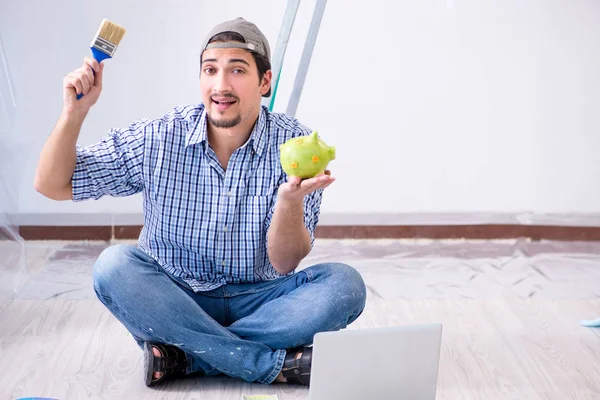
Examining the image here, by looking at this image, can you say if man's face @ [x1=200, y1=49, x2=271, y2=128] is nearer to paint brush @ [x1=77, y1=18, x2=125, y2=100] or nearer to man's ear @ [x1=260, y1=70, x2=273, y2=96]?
man's ear @ [x1=260, y1=70, x2=273, y2=96]

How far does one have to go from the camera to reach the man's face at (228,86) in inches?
80.4

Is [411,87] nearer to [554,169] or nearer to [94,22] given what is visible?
[554,169]

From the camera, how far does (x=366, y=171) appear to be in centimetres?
333

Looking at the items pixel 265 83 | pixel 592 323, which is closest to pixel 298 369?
pixel 265 83

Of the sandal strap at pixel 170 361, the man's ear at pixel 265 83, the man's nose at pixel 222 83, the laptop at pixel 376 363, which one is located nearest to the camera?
the laptop at pixel 376 363

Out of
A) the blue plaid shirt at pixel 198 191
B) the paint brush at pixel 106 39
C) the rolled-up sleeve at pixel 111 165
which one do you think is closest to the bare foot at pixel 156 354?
the blue plaid shirt at pixel 198 191

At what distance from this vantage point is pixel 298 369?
6.45 feet

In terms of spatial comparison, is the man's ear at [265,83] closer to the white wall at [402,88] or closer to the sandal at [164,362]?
the sandal at [164,362]

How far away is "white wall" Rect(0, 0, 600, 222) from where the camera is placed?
310 cm

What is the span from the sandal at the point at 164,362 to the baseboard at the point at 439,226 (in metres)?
1.35

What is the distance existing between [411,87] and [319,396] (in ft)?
6.31

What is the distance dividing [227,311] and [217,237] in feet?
0.59

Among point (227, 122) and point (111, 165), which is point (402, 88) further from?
point (111, 165)

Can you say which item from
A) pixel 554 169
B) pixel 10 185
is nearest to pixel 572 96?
pixel 554 169
